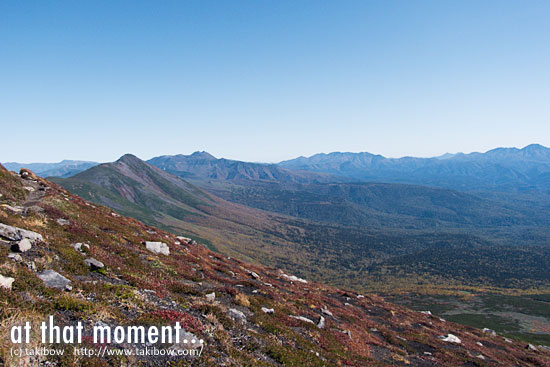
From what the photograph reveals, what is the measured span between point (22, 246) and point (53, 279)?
3.15 metres

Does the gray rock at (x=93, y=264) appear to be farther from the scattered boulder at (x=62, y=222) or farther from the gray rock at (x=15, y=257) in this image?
the scattered boulder at (x=62, y=222)

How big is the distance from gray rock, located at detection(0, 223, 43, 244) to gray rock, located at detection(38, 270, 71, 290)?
3908 millimetres

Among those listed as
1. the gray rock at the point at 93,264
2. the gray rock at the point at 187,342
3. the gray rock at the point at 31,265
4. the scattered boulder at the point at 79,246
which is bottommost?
the gray rock at the point at 187,342

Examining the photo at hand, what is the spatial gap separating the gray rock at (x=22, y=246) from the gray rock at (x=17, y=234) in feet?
3.07

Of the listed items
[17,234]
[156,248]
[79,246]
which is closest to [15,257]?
[17,234]

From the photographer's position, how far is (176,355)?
A: 8180 millimetres

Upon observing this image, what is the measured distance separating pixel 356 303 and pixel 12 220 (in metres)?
37.2

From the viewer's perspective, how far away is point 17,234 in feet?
42.3

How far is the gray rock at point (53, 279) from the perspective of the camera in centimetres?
981

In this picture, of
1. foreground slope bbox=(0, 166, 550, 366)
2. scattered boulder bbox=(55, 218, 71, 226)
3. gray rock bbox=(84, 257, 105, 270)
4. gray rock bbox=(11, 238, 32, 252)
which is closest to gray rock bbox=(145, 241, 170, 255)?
foreground slope bbox=(0, 166, 550, 366)

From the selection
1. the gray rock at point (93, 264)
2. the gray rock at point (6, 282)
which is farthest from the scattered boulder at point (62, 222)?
the gray rock at point (6, 282)

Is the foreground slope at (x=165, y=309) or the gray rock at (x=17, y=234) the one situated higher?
the gray rock at (x=17, y=234)

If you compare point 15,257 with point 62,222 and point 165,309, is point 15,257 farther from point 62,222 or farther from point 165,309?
point 62,222

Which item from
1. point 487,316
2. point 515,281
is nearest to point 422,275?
A: point 515,281
